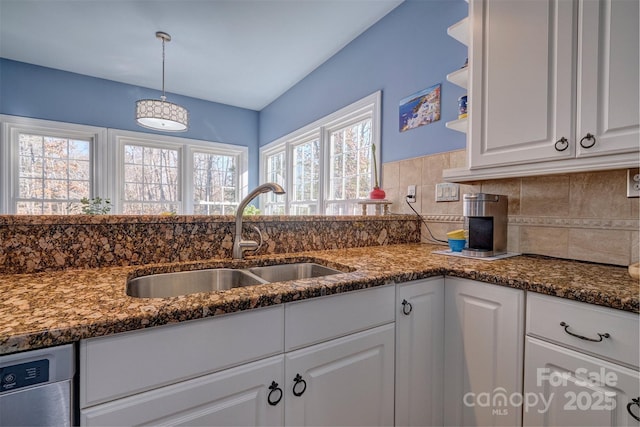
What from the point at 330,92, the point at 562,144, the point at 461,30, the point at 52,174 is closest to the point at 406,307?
the point at 562,144

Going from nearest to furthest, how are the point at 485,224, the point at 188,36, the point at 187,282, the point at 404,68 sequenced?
1. the point at 187,282
2. the point at 485,224
3. the point at 404,68
4. the point at 188,36

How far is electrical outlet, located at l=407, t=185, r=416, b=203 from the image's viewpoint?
1930 millimetres

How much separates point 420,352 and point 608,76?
1.13 meters

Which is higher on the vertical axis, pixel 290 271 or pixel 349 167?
pixel 349 167

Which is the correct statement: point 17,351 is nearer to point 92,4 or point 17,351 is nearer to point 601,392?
point 601,392

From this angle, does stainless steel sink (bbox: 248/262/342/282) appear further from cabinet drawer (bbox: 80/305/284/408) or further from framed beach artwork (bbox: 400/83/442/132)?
framed beach artwork (bbox: 400/83/442/132)

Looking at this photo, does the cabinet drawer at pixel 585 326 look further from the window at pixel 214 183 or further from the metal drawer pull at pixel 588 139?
the window at pixel 214 183

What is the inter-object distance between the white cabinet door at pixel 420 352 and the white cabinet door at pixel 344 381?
5 cm

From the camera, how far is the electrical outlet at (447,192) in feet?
5.53

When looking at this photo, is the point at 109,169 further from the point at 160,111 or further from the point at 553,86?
the point at 553,86

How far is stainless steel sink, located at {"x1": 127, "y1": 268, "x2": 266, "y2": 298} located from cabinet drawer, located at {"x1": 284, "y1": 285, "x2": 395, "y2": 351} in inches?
11.2

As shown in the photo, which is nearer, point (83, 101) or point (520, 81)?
point (520, 81)

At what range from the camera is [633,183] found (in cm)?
106

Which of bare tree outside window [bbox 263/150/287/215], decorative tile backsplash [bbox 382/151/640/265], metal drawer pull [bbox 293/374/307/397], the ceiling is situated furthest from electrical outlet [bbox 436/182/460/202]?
bare tree outside window [bbox 263/150/287/215]
